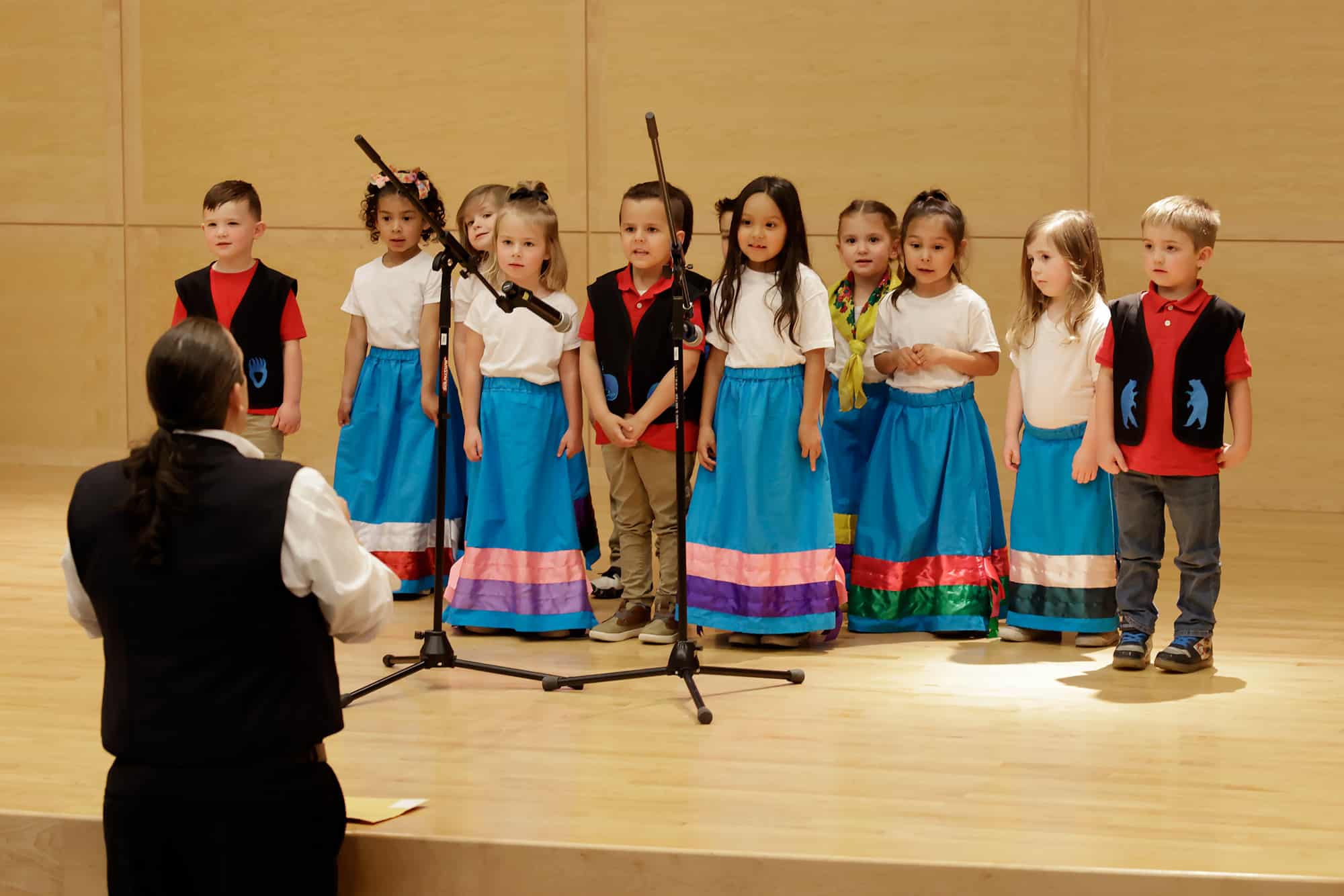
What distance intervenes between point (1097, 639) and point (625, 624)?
124cm

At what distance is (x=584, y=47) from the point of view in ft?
22.4

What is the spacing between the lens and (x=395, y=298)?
454 cm

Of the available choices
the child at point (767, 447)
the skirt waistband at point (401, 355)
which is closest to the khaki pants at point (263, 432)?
the skirt waistband at point (401, 355)

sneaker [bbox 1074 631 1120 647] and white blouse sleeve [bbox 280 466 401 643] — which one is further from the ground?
white blouse sleeve [bbox 280 466 401 643]

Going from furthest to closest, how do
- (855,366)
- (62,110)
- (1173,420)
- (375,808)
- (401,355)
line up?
(62,110)
(401,355)
(855,366)
(1173,420)
(375,808)

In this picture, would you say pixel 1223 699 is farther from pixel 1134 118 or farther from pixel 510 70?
pixel 510 70

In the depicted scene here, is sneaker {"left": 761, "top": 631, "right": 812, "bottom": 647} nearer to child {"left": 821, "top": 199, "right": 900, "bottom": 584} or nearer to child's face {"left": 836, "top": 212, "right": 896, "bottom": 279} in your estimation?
child {"left": 821, "top": 199, "right": 900, "bottom": 584}

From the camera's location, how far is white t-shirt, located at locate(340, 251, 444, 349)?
4.54m

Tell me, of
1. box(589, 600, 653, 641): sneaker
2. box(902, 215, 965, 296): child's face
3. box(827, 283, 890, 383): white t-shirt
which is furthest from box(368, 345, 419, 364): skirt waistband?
box(902, 215, 965, 296): child's face

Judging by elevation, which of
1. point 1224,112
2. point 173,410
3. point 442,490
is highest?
point 1224,112

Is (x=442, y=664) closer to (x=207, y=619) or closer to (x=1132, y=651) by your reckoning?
(x=207, y=619)

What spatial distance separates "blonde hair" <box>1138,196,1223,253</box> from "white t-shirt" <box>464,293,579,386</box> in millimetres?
1483

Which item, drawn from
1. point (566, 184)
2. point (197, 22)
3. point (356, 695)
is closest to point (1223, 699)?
point (356, 695)

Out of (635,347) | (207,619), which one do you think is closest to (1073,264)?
(635,347)
